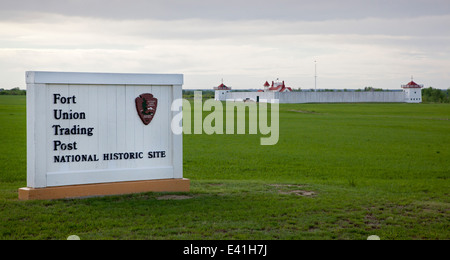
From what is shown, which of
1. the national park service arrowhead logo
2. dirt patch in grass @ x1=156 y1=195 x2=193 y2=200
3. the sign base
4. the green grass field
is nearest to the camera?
the green grass field

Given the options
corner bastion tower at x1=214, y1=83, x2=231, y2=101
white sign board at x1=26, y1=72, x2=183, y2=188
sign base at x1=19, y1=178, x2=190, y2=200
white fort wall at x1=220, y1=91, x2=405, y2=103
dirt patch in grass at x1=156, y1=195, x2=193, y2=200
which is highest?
corner bastion tower at x1=214, y1=83, x2=231, y2=101

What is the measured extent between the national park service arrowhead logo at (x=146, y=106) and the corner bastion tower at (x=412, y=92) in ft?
404

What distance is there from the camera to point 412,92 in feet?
424

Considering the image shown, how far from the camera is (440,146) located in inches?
1083

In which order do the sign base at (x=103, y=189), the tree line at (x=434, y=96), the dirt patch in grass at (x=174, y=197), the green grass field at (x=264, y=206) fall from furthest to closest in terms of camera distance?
the tree line at (x=434, y=96) < the dirt patch in grass at (x=174, y=197) < the sign base at (x=103, y=189) < the green grass field at (x=264, y=206)

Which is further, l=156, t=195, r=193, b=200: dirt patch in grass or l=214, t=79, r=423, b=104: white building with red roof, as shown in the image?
l=214, t=79, r=423, b=104: white building with red roof

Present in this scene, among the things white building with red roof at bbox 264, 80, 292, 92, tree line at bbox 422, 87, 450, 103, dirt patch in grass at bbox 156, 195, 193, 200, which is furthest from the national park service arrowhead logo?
tree line at bbox 422, 87, 450, 103

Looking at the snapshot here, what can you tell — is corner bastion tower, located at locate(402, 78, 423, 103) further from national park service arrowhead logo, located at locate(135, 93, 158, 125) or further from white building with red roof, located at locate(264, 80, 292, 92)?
national park service arrowhead logo, located at locate(135, 93, 158, 125)

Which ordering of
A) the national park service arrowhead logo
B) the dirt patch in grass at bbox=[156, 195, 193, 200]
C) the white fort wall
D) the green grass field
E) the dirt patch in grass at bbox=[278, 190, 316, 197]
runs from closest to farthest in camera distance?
the green grass field → the dirt patch in grass at bbox=[156, 195, 193, 200] → the national park service arrowhead logo → the dirt patch in grass at bbox=[278, 190, 316, 197] → the white fort wall

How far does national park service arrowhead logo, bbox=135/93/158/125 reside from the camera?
1251cm

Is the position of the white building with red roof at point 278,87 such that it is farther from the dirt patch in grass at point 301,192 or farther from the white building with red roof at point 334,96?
the dirt patch in grass at point 301,192

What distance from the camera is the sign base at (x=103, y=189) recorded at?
11422mm

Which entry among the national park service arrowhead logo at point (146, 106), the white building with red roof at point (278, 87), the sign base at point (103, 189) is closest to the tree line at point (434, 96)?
the white building with red roof at point (278, 87)
